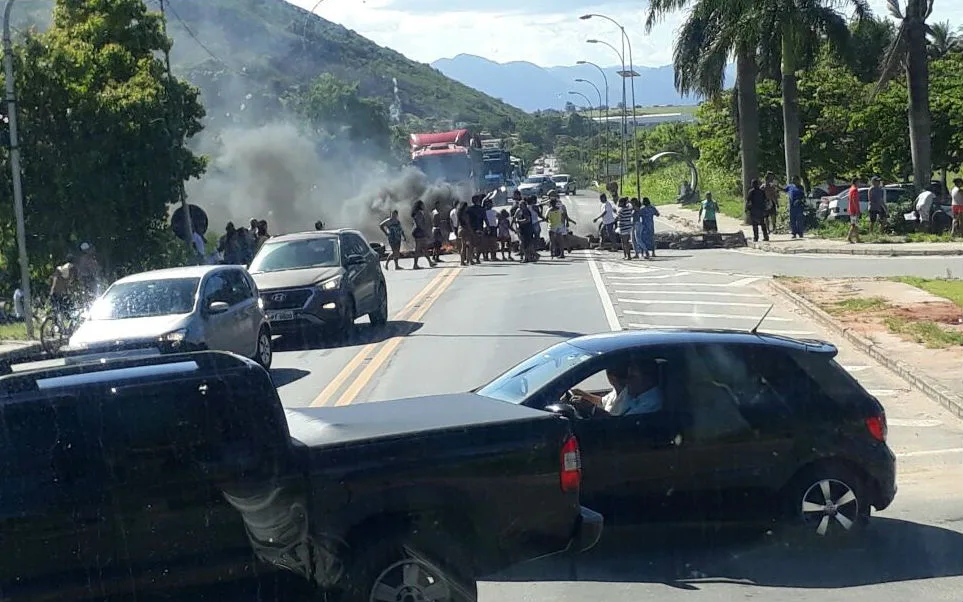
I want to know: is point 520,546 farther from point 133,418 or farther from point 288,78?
point 288,78

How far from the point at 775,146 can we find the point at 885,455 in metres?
49.2

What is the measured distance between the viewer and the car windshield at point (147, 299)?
1555 cm

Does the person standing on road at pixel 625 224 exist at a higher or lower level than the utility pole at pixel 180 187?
lower

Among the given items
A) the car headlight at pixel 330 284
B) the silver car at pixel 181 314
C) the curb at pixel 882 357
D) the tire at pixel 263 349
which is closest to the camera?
the curb at pixel 882 357

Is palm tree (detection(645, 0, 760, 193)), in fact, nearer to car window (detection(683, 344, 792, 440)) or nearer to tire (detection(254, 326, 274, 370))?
tire (detection(254, 326, 274, 370))

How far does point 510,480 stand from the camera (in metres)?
5.98

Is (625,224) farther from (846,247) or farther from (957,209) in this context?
(957,209)

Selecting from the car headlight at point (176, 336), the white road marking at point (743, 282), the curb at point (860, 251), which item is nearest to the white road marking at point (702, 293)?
the white road marking at point (743, 282)

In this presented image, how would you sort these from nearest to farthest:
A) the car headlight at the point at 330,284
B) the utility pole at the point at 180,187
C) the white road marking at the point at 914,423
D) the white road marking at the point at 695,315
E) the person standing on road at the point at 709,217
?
the white road marking at the point at 914,423
the car headlight at the point at 330,284
the white road marking at the point at 695,315
the utility pole at the point at 180,187
the person standing on road at the point at 709,217

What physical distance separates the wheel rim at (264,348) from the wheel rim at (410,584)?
450 inches

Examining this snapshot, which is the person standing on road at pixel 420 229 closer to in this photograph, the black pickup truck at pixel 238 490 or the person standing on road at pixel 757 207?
the person standing on road at pixel 757 207

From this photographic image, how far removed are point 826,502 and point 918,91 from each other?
3056 centimetres

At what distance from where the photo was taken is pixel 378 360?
1714cm

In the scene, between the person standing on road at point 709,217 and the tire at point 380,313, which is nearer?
the tire at point 380,313
